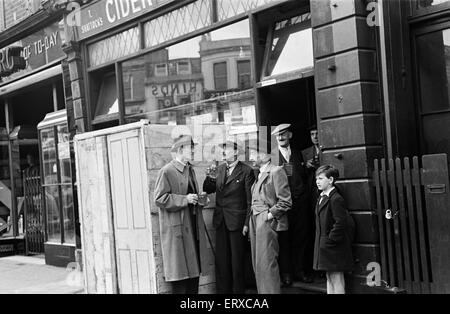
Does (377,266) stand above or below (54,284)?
above

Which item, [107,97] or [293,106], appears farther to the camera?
[107,97]

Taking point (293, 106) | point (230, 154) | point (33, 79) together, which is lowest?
point (230, 154)

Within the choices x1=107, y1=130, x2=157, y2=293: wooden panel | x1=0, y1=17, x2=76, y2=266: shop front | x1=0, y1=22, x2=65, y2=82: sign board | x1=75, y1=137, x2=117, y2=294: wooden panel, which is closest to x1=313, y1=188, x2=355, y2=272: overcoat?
x1=107, y1=130, x2=157, y2=293: wooden panel

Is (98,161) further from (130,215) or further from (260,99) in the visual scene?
(260,99)

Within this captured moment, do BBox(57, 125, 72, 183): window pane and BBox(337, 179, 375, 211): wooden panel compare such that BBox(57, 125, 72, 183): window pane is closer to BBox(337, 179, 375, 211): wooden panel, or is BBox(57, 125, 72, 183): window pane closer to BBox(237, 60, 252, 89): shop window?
BBox(237, 60, 252, 89): shop window

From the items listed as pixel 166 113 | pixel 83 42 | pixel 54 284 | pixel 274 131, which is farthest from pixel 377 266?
pixel 83 42

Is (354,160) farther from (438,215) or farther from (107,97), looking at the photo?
(107,97)

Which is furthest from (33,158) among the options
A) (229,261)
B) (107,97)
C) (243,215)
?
(243,215)

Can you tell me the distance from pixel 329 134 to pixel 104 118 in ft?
17.5

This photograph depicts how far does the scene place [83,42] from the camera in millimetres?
10523

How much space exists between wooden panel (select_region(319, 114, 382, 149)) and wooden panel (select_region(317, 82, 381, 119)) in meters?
0.08

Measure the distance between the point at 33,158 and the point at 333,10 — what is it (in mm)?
9762

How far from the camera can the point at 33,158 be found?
534 inches

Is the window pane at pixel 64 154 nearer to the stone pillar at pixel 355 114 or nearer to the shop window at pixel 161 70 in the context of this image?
the shop window at pixel 161 70
